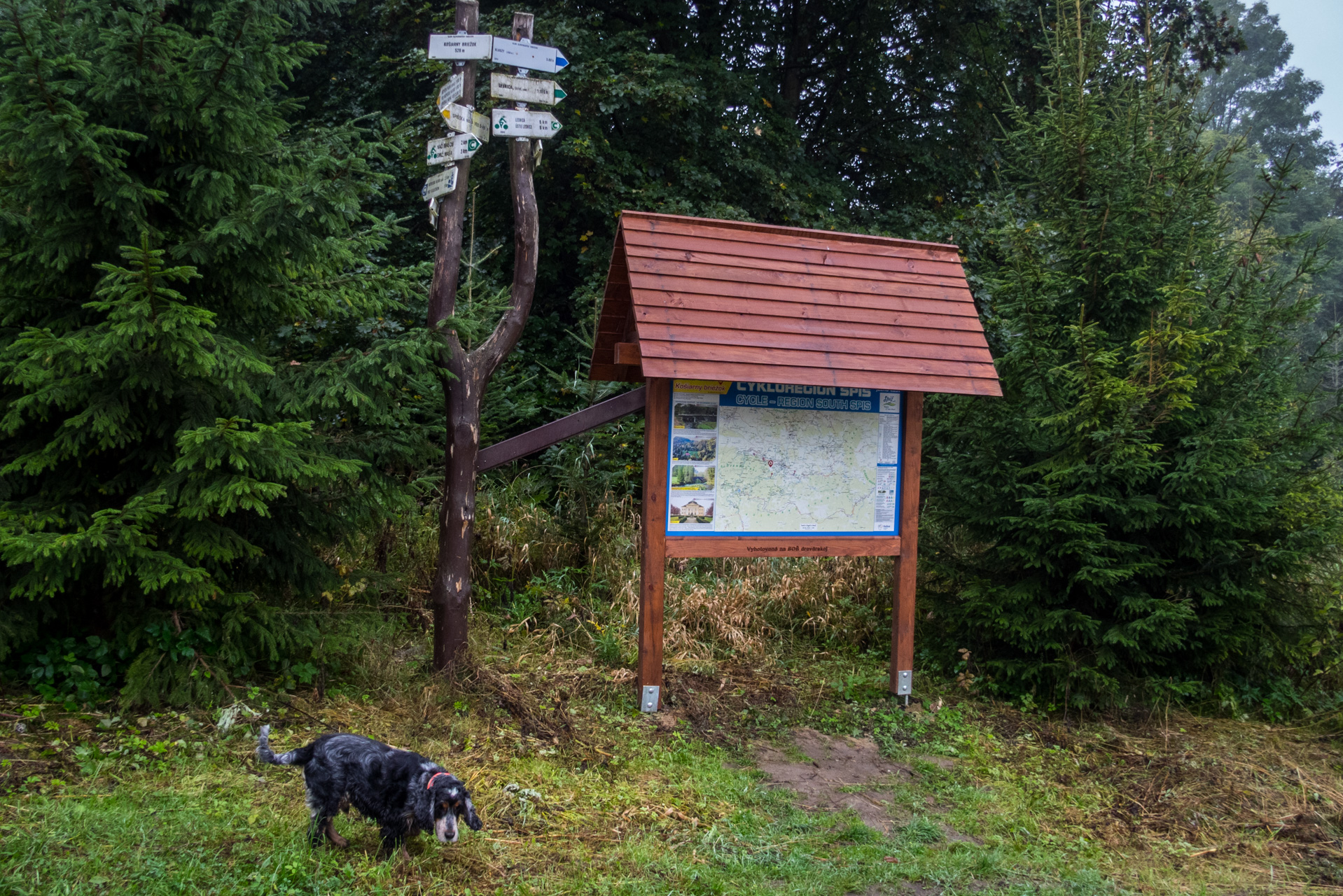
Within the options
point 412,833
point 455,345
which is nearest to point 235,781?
point 412,833

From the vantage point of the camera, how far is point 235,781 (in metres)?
4.12

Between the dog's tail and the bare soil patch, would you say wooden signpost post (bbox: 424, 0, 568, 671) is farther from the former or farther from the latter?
the bare soil patch

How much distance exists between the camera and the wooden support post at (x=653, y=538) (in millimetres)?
5715

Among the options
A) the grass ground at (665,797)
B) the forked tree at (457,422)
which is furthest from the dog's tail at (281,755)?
the forked tree at (457,422)

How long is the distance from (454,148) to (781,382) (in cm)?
248

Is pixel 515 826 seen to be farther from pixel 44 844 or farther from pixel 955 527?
pixel 955 527

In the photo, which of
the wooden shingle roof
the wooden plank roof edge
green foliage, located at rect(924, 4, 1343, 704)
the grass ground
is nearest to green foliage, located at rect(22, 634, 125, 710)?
the grass ground

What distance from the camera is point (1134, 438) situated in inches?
244

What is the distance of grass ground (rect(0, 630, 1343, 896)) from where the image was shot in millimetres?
3553

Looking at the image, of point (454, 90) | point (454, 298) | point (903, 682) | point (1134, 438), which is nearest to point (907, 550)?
point (903, 682)

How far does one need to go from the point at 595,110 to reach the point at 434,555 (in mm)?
6527

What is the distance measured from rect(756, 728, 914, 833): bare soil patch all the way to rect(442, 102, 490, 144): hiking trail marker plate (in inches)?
164

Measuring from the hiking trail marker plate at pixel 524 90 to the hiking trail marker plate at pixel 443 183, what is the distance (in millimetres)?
567

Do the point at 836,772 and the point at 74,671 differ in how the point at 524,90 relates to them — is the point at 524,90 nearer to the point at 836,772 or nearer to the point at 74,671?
the point at 74,671
